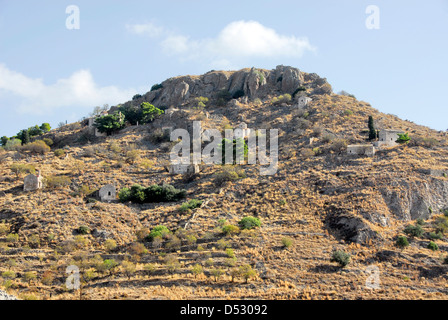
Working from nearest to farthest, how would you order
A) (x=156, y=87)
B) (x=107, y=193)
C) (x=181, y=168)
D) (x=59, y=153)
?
(x=107, y=193), (x=181, y=168), (x=59, y=153), (x=156, y=87)

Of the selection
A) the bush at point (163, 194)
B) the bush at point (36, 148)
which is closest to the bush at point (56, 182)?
the bush at point (163, 194)

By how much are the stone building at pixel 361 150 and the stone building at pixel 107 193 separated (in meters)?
26.2

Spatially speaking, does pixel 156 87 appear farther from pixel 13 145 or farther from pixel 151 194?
pixel 151 194

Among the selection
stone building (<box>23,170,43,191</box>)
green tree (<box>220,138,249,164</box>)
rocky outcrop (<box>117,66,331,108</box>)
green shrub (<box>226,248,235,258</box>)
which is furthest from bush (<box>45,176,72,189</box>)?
rocky outcrop (<box>117,66,331,108</box>)

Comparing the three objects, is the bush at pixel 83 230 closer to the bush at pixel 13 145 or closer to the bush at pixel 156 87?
the bush at pixel 13 145

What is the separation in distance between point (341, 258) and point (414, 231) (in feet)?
26.1

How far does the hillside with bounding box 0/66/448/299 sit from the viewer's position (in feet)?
93.1

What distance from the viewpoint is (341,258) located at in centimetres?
2988

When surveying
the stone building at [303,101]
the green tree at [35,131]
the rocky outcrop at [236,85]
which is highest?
the rocky outcrop at [236,85]

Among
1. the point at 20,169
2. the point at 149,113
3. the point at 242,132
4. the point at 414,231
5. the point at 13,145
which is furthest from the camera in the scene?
the point at 149,113

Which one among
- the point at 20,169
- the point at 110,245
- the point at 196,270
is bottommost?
the point at 196,270

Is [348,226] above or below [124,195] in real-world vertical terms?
below

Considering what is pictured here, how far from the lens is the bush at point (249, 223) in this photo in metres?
35.6

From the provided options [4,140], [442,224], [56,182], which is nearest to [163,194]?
[56,182]
